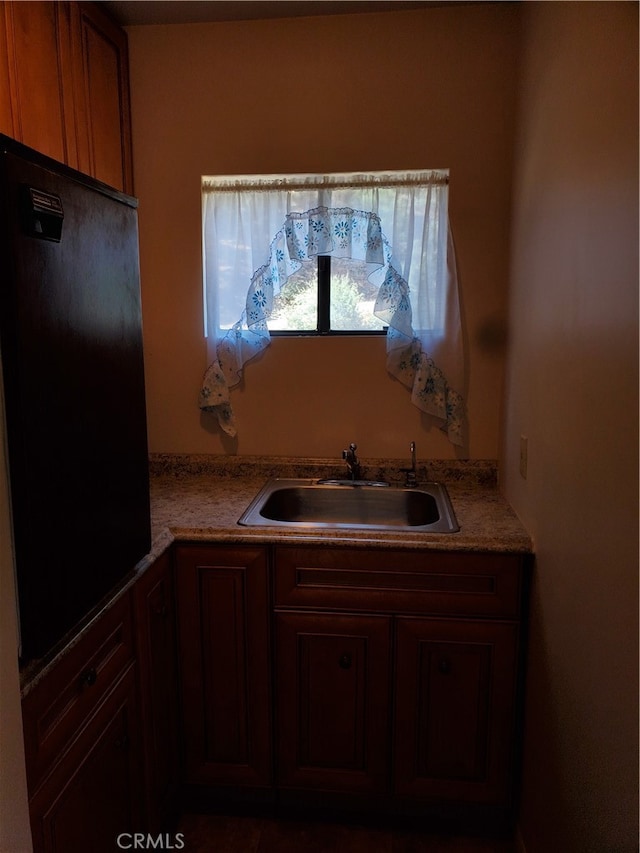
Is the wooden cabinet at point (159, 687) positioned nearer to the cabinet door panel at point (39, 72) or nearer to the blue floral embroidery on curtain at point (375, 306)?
the blue floral embroidery on curtain at point (375, 306)

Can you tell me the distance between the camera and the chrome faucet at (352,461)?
2.23 metres

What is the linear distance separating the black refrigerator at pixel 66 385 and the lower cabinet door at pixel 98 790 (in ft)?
0.91

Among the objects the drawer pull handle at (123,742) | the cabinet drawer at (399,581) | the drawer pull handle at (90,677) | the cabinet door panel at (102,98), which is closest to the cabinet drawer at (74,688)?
the drawer pull handle at (90,677)

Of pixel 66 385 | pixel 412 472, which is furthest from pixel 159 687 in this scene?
pixel 412 472

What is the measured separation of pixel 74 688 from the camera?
3.91 feet

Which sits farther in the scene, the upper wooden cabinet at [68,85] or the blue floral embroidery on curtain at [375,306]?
the blue floral embroidery on curtain at [375,306]

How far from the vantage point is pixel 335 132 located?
7.04 ft

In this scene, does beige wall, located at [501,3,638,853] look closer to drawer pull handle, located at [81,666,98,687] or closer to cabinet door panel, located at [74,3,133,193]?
drawer pull handle, located at [81,666,98,687]

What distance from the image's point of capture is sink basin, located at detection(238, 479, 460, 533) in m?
2.14

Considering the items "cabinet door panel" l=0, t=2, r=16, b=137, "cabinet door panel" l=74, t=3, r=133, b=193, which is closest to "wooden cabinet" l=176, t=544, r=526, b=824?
"cabinet door panel" l=0, t=2, r=16, b=137

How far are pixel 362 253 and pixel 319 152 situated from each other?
40 cm

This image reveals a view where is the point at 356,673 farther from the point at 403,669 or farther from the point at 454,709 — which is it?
the point at 454,709

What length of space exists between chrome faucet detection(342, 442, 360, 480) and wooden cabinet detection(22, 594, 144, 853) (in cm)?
102

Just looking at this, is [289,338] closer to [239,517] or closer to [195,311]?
[195,311]
